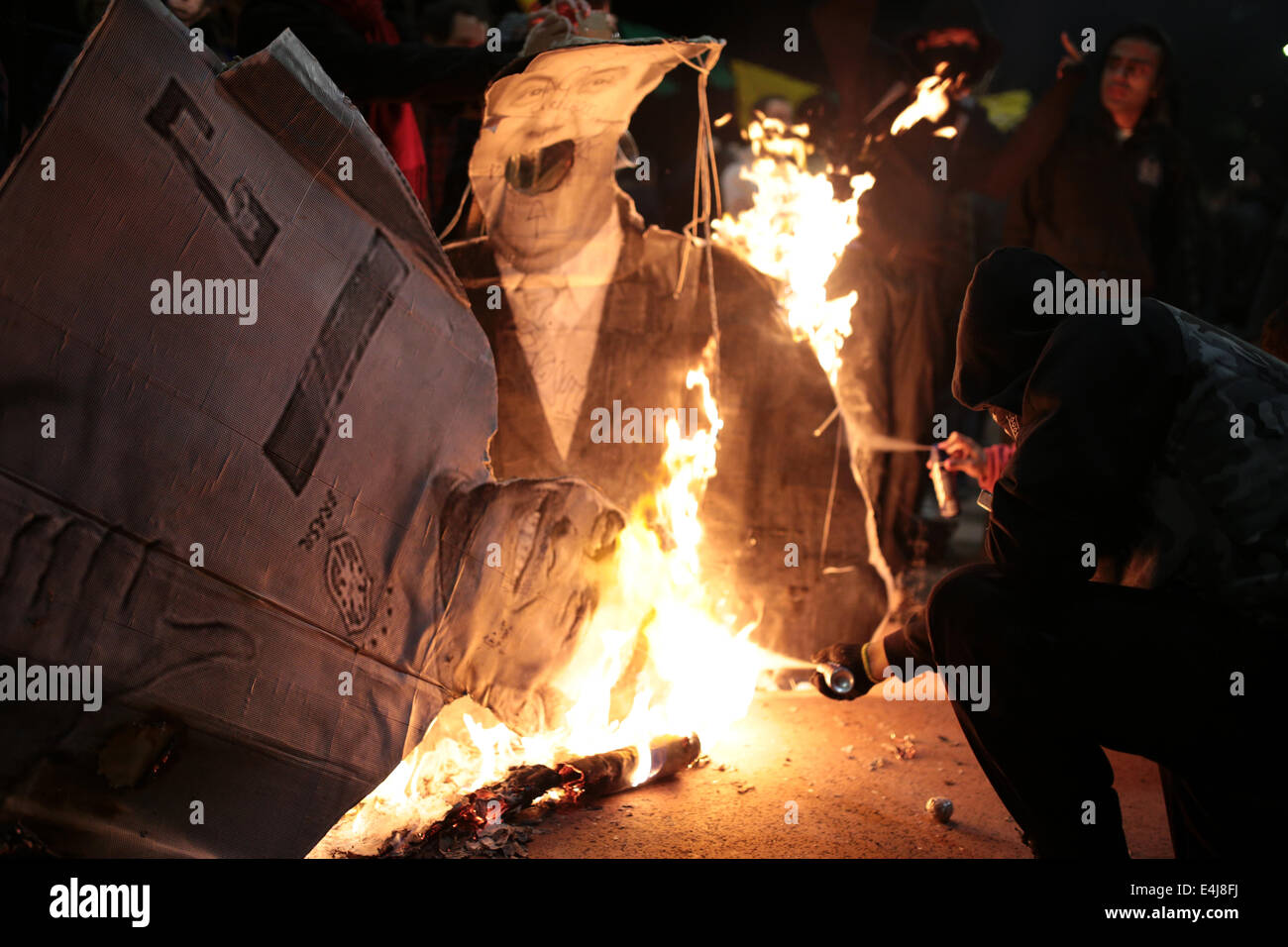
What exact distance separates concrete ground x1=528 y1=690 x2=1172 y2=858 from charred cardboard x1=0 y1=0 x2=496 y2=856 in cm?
67

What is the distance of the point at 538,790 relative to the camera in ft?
8.38

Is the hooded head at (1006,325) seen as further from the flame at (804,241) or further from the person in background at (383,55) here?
the flame at (804,241)

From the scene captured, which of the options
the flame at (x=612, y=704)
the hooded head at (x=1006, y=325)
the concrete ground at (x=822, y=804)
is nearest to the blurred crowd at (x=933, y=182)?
the flame at (x=612, y=704)

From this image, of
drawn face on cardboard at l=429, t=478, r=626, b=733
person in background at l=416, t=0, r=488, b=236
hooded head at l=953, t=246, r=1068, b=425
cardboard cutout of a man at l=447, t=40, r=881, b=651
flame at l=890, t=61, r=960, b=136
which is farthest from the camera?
flame at l=890, t=61, r=960, b=136

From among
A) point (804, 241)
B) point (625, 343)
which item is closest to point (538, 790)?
point (625, 343)

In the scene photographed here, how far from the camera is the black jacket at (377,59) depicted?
3029 millimetres

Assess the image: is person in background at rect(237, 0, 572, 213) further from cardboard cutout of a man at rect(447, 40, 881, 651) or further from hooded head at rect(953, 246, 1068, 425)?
hooded head at rect(953, 246, 1068, 425)

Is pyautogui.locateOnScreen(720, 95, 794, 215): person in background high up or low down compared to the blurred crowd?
up

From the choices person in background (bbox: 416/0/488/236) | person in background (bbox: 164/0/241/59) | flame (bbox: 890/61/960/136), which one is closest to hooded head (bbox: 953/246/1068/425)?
person in background (bbox: 164/0/241/59)

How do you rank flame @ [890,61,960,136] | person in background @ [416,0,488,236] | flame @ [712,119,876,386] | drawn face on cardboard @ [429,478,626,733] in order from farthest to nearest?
flame @ [890,61,960,136]
flame @ [712,119,876,386]
person in background @ [416,0,488,236]
drawn face on cardboard @ [429,478,626,733]

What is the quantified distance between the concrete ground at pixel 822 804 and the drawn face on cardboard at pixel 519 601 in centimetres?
39

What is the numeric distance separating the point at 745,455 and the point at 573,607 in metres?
1.62

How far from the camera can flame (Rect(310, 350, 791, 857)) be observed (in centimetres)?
261
